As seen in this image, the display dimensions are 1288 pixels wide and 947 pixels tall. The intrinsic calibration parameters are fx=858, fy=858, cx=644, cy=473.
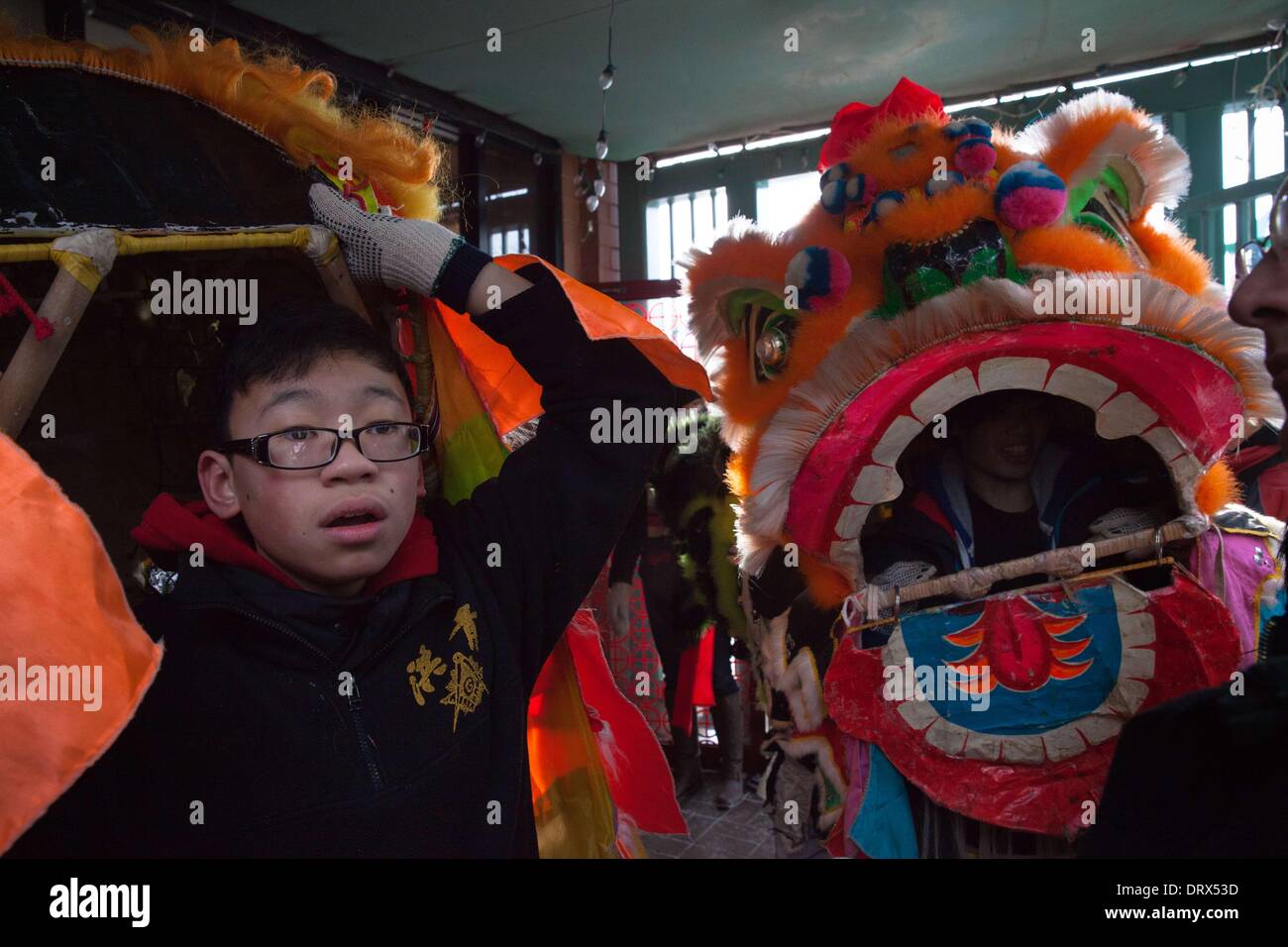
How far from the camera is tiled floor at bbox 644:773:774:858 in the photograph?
3.32 metres

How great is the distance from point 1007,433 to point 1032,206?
500 mm

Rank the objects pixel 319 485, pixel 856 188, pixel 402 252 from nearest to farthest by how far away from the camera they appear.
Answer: pixel 319 485 < pixel 402 252 < pixel 856 188

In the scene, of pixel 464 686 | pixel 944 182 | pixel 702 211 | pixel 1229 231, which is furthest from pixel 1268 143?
pixel 464 686

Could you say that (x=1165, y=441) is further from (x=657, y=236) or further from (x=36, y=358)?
(x=657, y=236)

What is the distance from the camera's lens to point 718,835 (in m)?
3.46

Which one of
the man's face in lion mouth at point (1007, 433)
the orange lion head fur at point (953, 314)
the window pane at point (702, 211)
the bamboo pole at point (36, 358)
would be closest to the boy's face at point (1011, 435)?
the man's face in lion mouth at point (1007, 433)

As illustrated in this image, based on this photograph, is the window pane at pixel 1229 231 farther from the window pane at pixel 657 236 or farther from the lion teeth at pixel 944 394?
→ the lion teeth at pixel 944 394

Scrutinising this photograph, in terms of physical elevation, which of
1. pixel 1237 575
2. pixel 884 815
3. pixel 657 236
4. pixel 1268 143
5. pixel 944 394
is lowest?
pixel 884 815

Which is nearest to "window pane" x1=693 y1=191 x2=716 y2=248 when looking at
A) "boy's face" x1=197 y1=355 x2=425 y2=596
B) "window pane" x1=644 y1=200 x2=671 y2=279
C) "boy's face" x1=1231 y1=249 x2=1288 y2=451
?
"window pane" x1=644 y1=200 x2=671 y2=279

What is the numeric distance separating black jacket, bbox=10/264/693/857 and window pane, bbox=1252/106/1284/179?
4360 mm

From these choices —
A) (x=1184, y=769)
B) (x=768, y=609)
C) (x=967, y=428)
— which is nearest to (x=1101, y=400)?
(x=967, y=428)

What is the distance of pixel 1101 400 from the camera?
161 centimetres

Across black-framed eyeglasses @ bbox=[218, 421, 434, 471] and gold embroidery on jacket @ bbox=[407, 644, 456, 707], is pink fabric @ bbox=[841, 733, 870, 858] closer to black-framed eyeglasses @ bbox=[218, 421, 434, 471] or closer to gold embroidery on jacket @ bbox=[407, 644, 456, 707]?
gold embroidery on jacket @ bbox=[407, 644, 456, 707]

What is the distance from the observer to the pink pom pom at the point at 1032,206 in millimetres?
1616
